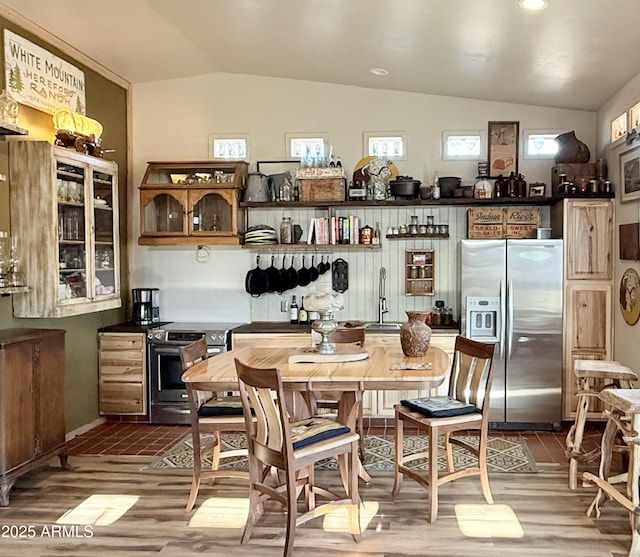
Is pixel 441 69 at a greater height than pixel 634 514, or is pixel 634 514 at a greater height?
pixel 441 69

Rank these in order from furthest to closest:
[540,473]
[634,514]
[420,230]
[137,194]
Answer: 1. [137,194]
2. [420,230]
3. [540,473]
4. [634,514]

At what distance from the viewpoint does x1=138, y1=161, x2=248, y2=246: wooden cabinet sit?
5.61m

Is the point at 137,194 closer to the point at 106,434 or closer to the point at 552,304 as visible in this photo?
the point at 106,434

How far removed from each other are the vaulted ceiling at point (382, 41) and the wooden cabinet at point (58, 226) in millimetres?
1021

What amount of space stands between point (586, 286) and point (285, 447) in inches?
134

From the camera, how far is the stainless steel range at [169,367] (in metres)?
5.38

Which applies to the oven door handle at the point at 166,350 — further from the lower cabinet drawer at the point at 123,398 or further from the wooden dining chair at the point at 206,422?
the wooden dining chair at the point at 206,422

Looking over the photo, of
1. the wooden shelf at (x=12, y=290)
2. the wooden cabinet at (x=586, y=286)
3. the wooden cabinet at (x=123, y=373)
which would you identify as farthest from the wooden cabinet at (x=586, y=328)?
the wooden shelf at (x=12, y=290)

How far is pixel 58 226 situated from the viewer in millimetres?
4379

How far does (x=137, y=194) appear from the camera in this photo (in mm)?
6055

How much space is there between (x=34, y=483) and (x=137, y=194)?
299 centimetres

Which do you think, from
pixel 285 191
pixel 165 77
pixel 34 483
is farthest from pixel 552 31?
pixel 34 483

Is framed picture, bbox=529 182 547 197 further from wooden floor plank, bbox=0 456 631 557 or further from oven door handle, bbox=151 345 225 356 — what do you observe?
oven door handle, bbox=151 345 225 356

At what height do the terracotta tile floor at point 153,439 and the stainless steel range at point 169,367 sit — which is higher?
the stainless steel range at point 169,367
